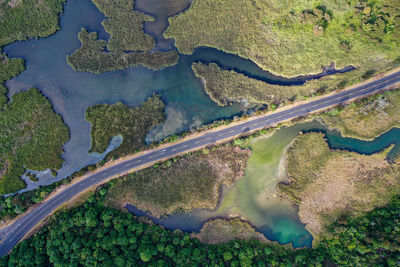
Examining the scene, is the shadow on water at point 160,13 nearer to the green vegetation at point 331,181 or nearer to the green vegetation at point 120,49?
the green vegetation at point 120,49

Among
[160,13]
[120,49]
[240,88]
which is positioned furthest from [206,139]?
[160,13]

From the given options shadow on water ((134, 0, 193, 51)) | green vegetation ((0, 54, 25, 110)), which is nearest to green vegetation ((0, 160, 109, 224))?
green vegetation ((0, 54, 25, 110))

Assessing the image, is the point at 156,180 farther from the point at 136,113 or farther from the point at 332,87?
the point at 332,87

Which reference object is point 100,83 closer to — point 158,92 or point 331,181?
point 158,92

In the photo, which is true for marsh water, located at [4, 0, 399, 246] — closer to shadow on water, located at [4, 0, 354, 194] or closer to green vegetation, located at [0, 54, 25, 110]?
shadow on water, located at [4, 0, 354, 194]

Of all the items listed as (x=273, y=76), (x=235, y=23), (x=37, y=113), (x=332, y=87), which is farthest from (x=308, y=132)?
(x=37, y=113)

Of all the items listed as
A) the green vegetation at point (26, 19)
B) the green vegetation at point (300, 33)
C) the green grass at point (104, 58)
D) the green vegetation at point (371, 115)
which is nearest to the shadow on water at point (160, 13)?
the green vegetation at point (300, 33)
